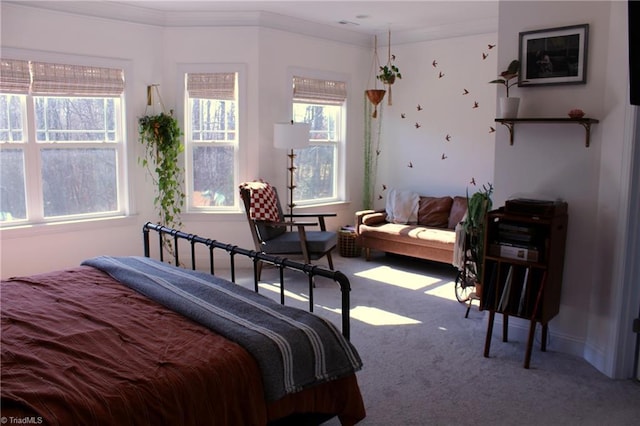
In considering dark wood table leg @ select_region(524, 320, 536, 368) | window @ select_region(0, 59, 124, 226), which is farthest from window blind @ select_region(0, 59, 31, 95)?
dark wood table leg @ select_region(524, 320, 536, 368)

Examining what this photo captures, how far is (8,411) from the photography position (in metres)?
1.58

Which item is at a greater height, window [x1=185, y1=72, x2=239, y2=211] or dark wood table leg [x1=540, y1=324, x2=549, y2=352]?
window [x1=185, y1=72, x2=239, y2=211]

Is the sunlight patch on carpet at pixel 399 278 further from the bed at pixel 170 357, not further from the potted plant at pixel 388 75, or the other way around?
the bed at pixel 170 357

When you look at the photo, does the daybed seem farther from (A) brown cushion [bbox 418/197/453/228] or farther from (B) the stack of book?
(B) the stack of book

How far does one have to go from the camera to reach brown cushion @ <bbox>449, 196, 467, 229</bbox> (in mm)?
5734

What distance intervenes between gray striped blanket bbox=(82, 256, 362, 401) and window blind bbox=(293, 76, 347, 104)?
369cm

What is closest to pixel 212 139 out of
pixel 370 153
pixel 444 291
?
pixel 370 153

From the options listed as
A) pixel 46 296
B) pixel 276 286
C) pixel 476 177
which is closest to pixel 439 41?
pixel 476 177

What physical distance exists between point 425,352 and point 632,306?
1244 mm

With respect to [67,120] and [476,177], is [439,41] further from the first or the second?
[67,120]

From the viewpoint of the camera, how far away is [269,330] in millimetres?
2146

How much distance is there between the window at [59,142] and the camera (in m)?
4.77

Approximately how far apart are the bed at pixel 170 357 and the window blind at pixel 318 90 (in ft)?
12.2

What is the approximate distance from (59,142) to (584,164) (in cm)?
432
